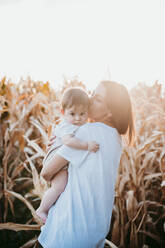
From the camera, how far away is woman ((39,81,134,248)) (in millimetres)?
1183

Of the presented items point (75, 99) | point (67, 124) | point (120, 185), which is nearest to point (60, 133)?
point (67, 124)

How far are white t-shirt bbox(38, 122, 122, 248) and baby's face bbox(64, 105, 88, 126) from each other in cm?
7

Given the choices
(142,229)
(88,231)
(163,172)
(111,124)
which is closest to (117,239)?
(142,229)

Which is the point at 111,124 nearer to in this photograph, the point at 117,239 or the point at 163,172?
the point at 163,172

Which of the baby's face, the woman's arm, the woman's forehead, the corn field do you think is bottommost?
the corn field

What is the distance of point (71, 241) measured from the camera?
46.5 inches

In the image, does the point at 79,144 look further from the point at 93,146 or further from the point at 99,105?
the point at 99,105

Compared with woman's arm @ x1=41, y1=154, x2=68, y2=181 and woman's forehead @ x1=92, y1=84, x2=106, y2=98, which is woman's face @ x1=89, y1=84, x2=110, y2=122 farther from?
woman's arm @ x1=41, y1=154, x2=68, y2=181

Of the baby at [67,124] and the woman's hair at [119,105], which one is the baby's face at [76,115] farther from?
the woman's hair at [119,105]

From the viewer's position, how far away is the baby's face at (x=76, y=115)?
4.10ft

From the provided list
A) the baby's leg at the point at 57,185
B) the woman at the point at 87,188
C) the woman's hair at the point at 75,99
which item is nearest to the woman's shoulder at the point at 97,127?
the woman at the point at 87,188

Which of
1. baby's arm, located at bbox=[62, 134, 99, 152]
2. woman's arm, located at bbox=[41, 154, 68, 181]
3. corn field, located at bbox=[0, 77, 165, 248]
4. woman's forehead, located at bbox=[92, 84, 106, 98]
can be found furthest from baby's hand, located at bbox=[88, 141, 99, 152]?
corn field, located at bbox=[0, 77, 165, 248]

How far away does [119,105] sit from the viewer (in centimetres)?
128

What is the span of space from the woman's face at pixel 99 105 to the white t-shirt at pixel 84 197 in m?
0.08
